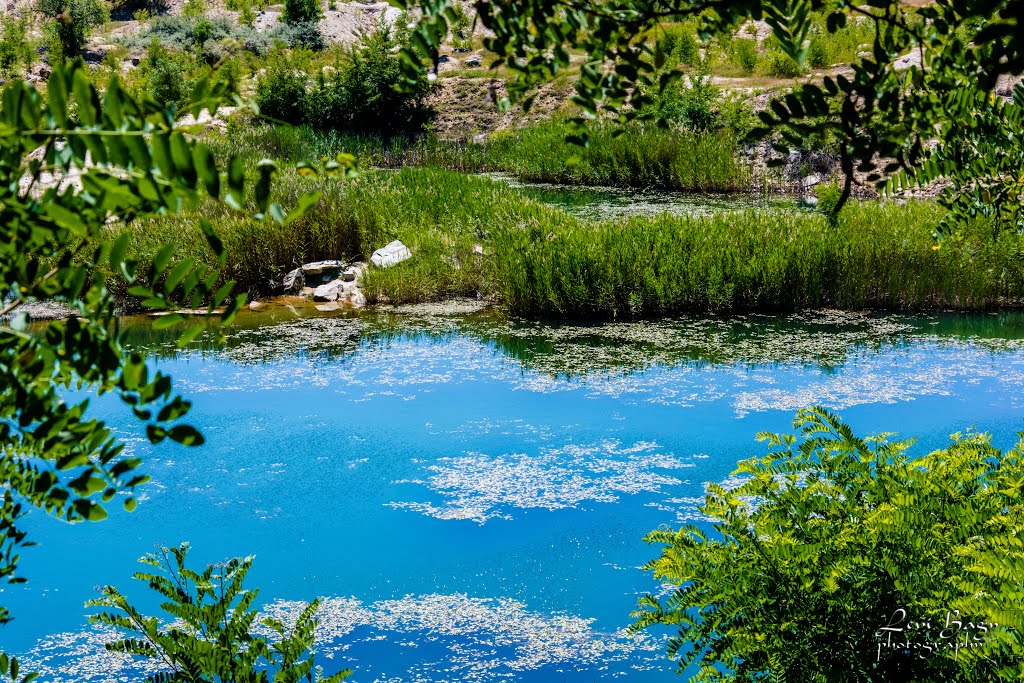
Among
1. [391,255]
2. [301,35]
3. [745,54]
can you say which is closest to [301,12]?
[301,35]

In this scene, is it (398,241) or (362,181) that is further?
(362,181)

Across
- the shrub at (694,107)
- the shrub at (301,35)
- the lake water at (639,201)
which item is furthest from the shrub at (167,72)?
the shrub at (694,107)

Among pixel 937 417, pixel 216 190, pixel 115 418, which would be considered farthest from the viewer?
pixel 115 418

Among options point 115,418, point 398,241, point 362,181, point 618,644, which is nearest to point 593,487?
point 618,644

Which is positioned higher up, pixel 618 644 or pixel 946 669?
pixel 946 669

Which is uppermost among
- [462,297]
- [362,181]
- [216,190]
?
[216,190]

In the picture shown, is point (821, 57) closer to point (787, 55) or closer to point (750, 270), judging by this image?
point (750, 270)

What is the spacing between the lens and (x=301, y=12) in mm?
27047

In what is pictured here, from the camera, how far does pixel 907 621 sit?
2.48m

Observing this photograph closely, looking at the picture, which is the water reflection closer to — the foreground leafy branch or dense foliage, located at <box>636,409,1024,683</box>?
dense foliage, located at <box>636,409,1024,683</box>

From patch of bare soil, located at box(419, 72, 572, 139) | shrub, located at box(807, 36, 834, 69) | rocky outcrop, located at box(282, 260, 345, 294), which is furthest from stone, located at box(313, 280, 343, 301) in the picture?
shrub, located at box(807, 36, 834, 69)

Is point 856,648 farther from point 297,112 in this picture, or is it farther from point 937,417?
point 297,112

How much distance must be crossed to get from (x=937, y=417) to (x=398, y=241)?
20.2 feet

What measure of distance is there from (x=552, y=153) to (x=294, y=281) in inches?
268
